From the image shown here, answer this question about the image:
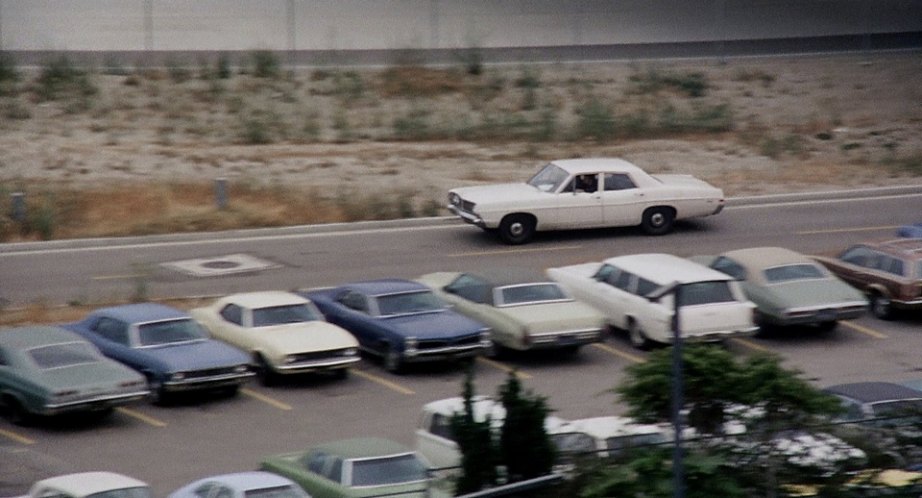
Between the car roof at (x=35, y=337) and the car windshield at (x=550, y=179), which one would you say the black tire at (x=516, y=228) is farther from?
the car roof at (x=35, y=337)

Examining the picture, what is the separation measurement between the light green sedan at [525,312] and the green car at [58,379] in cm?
534

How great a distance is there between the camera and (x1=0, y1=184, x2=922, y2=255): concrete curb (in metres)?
30.1

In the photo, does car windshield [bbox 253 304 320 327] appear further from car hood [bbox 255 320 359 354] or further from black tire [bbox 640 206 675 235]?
black tire [bbox 640 206 675 235]

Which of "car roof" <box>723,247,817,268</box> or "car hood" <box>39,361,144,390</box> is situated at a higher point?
"car roof" <box>723,247,817,268</box>

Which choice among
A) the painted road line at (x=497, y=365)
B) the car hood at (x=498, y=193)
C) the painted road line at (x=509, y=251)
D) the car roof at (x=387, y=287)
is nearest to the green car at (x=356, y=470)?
the painted road line at (x=497, y=365)

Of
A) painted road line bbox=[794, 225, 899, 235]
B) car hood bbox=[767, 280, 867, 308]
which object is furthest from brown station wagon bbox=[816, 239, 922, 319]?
painted road line bbox=[794, 225, 899, 235]

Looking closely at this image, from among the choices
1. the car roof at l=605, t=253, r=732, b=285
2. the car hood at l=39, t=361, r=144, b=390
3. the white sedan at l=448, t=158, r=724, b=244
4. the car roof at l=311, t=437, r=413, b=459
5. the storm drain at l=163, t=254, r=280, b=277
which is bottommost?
the car roof at l=311, t=437, r=413, b=459

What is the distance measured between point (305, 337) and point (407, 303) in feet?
5.95

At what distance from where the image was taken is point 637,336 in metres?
24.2

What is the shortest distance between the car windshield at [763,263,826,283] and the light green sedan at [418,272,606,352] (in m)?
3.06

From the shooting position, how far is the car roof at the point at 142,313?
870 inches

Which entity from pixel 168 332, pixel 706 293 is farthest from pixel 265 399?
pixel 706 293

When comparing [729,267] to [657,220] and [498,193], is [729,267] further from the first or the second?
[498,193]

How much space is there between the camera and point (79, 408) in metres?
20.1
